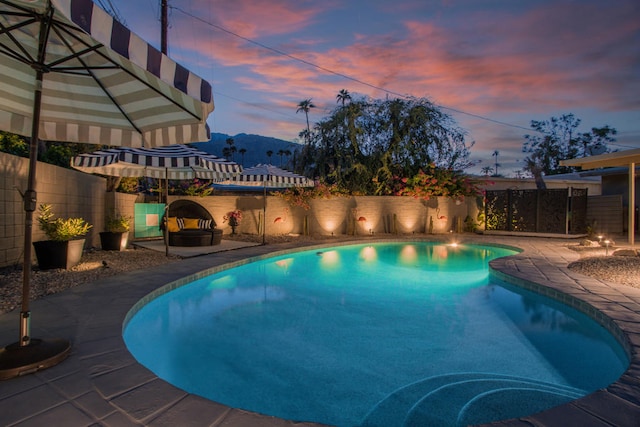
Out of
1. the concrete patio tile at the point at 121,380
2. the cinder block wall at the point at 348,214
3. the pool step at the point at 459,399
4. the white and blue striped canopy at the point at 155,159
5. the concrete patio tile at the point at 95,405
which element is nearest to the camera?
the concrete patio tile at the point at 95,405

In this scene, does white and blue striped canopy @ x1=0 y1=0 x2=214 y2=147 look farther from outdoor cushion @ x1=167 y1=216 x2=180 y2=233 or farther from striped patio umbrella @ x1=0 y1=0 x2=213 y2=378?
outdoor cushion @ x1=167 y1=216 x2=180 y2=233

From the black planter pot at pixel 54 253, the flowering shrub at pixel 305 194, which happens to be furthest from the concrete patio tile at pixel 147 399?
the flowering shrub at pixel 305 194

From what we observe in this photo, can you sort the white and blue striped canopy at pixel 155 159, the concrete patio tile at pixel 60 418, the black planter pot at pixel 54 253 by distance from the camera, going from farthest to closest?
the white and blue striped canopy at pixel 155 159 < the black planter pot at pixel 54 253 < the concrete patio tile at pixel 60 418

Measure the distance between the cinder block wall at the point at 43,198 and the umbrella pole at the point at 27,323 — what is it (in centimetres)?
367

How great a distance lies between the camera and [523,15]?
1071cm

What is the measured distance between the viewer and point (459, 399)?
8.76 ft

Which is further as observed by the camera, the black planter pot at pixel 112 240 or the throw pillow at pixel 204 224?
the throw pillow at pixel 204 224

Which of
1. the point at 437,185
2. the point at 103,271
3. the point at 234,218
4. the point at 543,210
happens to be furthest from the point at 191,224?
the point at 543,210

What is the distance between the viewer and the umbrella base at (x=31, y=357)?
2172 millimetres

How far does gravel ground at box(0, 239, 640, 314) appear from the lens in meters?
4.19

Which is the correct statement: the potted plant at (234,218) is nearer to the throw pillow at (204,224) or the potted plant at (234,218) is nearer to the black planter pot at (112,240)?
the throw pillow at (204,224)

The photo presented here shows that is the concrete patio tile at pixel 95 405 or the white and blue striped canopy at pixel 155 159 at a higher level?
the white and blue striped canopy at pixel 155 159

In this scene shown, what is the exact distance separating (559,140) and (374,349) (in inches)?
1473

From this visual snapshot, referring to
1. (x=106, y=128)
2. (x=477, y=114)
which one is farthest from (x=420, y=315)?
(x=477, y=114)
